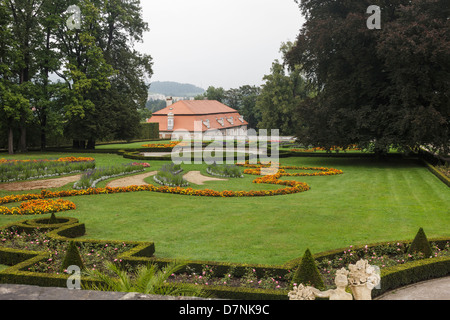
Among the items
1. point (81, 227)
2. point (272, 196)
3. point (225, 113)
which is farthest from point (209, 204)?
point (225, 113)

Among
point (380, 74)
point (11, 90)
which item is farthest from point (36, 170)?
point (380, 74)

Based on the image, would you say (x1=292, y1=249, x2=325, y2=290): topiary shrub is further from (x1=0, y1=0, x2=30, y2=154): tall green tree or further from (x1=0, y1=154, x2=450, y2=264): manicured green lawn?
(x1=0, y1=0, x2=30, y2=154): tall green tree

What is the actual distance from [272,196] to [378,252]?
753 centimetres

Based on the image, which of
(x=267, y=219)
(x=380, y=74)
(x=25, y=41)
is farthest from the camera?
(x=25, y=41)

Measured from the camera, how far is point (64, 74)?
115 ft

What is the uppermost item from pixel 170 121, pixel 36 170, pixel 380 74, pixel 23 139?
pixel 380 74

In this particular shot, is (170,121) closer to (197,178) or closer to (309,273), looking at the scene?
(197,178)

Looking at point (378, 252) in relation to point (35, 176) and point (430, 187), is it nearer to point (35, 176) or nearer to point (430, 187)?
point (430, 187)

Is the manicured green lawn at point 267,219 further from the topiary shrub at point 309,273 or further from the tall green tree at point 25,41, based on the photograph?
the tall green tree at point 25,41

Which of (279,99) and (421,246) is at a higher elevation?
(279,99)

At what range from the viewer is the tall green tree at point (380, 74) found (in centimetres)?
2125

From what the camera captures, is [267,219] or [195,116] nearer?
[267,219]

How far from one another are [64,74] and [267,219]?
3000 centimetres
